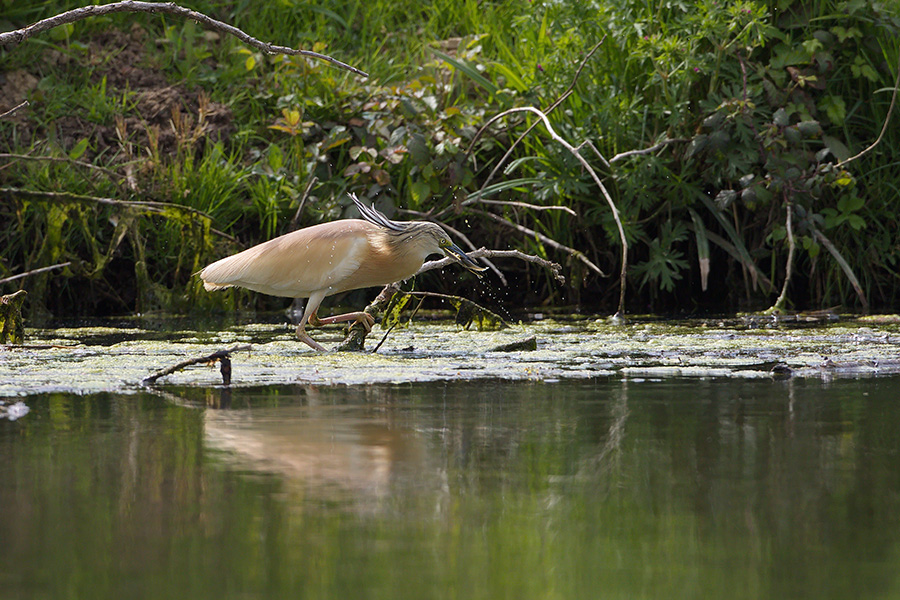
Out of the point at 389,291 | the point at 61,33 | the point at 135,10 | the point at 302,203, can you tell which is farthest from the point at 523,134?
the point at 61,33

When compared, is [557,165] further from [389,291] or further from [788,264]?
[389,291]

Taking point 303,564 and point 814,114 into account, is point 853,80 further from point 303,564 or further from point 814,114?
point 303,564

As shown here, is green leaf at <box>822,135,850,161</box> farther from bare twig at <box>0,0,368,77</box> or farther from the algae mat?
bare twig at <box>0,0,368,77</box>

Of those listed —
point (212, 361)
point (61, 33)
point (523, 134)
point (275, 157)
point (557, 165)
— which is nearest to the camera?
point (212, 361)

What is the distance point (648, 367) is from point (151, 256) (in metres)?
4.72

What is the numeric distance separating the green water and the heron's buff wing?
195 cm

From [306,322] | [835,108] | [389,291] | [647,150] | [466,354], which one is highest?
[835,108]

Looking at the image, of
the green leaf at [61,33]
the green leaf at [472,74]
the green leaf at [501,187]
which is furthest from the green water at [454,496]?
the green leaf at [61,33]

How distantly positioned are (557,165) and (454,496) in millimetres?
5798

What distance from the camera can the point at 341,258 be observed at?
623cm

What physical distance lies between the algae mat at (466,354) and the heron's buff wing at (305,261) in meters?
0.33

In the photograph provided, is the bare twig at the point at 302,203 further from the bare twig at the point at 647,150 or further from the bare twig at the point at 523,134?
the bare twig at the point at 647,150

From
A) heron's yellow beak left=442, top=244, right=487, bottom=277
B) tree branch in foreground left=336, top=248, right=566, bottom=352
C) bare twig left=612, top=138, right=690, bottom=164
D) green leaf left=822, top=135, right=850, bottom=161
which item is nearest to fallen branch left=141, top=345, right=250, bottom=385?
tree branch in foreground left=336, top=248, right=566, bottom=352

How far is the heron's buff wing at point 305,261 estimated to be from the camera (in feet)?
20.4
